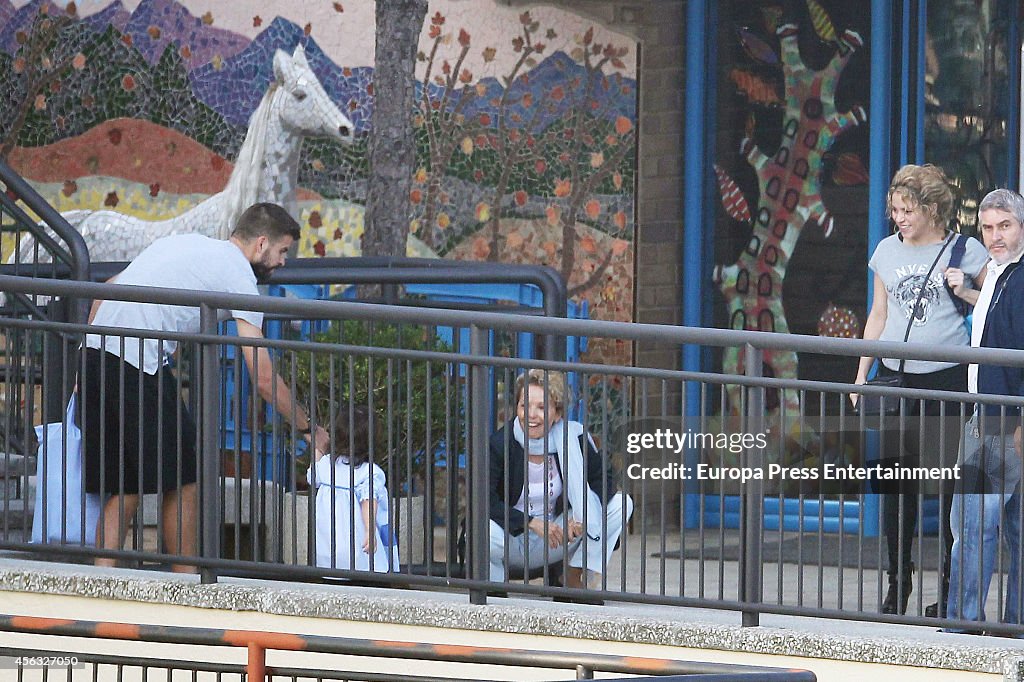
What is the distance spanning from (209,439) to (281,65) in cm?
406

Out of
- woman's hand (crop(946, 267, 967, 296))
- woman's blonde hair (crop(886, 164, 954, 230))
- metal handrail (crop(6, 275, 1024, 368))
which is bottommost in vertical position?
metal handrail (crop(6, 275, 1024, 368))

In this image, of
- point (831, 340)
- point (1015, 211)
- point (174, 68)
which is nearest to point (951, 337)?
point (1015, 211)

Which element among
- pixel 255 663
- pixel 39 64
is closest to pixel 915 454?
pixel 255 663

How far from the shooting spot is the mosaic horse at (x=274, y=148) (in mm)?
10234

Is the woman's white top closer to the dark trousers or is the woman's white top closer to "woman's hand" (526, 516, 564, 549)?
"woman's hand" (526, 516, 564, 549)

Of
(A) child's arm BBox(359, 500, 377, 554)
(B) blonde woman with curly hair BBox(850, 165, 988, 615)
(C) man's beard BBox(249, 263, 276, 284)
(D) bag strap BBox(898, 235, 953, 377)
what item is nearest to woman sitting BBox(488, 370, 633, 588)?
(A) child's arm BBox(359, 500, 377, 554)

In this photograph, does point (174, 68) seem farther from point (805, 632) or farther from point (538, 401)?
point (805, 632)

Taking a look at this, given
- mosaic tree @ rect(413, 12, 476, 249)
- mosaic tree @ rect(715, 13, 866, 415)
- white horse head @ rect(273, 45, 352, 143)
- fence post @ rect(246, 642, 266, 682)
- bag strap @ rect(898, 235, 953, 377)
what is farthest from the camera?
white horse head @ rect(273, 45, 352, 143)

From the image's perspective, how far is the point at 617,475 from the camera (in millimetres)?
6520

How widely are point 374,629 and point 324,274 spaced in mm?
2752

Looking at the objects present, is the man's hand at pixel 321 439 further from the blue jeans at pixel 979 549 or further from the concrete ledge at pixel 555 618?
the blue jeans at pixel 979 549

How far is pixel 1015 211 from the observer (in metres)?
6.62

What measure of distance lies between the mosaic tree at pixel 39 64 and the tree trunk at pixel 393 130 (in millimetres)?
1716

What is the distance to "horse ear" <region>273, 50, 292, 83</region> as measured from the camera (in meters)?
10.2
